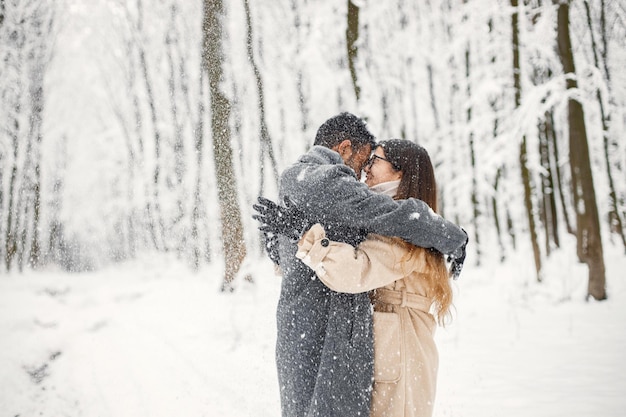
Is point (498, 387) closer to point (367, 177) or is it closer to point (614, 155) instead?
point (367, 177)

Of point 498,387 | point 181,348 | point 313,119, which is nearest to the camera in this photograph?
point 498,387

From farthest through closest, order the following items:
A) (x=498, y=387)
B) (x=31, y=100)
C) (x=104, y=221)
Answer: (x=104, y=221) → (x=31, y=100) → (x=498, y=387)

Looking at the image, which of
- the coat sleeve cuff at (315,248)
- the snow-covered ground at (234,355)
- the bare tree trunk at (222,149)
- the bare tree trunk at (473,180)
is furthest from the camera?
the bare tree trunk at (473,180)

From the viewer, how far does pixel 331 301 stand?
174 centimetres

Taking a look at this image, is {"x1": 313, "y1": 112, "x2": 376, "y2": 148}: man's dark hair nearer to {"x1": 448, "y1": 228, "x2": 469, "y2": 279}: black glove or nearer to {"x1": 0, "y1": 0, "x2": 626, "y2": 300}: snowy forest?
{"x1": 448, "y1": 228, "x2": 469, "y2": 279}: black glove

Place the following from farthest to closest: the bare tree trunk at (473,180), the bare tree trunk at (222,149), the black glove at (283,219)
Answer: the bare tree trunk at (473,180) → the bare tree trunk at (222,149) → the black glove at (283,219)

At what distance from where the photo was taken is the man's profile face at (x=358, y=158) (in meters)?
2.13

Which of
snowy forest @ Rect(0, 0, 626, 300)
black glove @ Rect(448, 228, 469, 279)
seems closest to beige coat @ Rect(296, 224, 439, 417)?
black glove @ Rect(448, 228, 469, 279)

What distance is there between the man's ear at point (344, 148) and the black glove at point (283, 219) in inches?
21.0

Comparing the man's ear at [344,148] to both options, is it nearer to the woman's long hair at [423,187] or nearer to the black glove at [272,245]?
the woman's long hair at [423,187]

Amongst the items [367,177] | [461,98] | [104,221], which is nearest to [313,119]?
[461,98]

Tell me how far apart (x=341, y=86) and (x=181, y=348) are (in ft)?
35.1

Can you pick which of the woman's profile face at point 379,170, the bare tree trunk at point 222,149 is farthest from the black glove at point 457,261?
the bare tree trunk at point 222,149

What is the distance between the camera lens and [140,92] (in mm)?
19641
